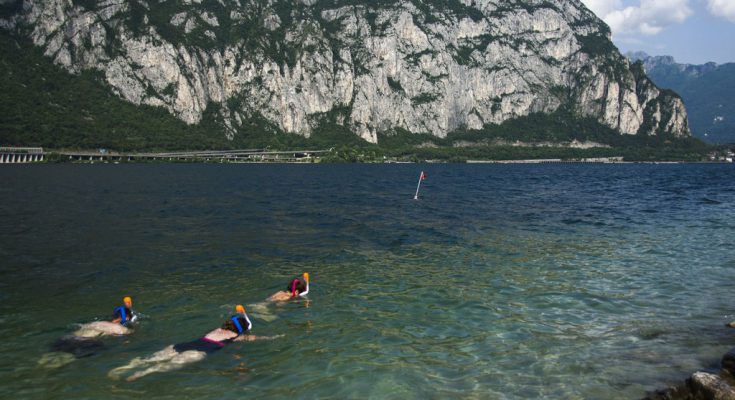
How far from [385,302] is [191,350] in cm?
927

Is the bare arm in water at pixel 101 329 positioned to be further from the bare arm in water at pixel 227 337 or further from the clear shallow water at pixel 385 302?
the bare arm in water at pixel 227 337

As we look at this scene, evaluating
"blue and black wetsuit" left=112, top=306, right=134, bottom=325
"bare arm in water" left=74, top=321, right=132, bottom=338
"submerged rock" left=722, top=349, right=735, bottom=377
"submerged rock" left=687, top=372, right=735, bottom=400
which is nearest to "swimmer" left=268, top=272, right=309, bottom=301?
"blue and black wetsuit" left=112, top=306, right=134, bottom=325

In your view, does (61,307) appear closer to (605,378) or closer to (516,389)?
(516,389)

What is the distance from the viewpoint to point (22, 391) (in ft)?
47.6

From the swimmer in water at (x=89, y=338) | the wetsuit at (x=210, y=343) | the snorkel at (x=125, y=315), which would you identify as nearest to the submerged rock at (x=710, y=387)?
the wetsuit at (x=210, y=343)

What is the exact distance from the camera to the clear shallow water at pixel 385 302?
50.6 ft

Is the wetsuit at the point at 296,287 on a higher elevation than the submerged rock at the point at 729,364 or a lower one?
lower

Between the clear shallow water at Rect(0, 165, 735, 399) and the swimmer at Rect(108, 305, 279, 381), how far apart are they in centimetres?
48

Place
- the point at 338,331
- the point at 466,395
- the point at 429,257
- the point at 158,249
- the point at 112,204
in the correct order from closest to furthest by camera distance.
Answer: the point at 466,395
the point at 338,331
the point at 429,257
the point at 158,249
the point at 112,204

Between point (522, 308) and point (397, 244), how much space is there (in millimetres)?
17515

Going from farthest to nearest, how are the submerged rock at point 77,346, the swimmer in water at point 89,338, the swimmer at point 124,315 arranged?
the swimmer at point 124,315, the submerged rock at point 77,346, the swimmer in water at point 89,338

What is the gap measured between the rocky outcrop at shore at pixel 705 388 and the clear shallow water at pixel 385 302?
78 centimetres

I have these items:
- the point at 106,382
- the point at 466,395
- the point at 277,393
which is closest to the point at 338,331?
the point at 277,393

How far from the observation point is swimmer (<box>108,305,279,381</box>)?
16031 millimetres
